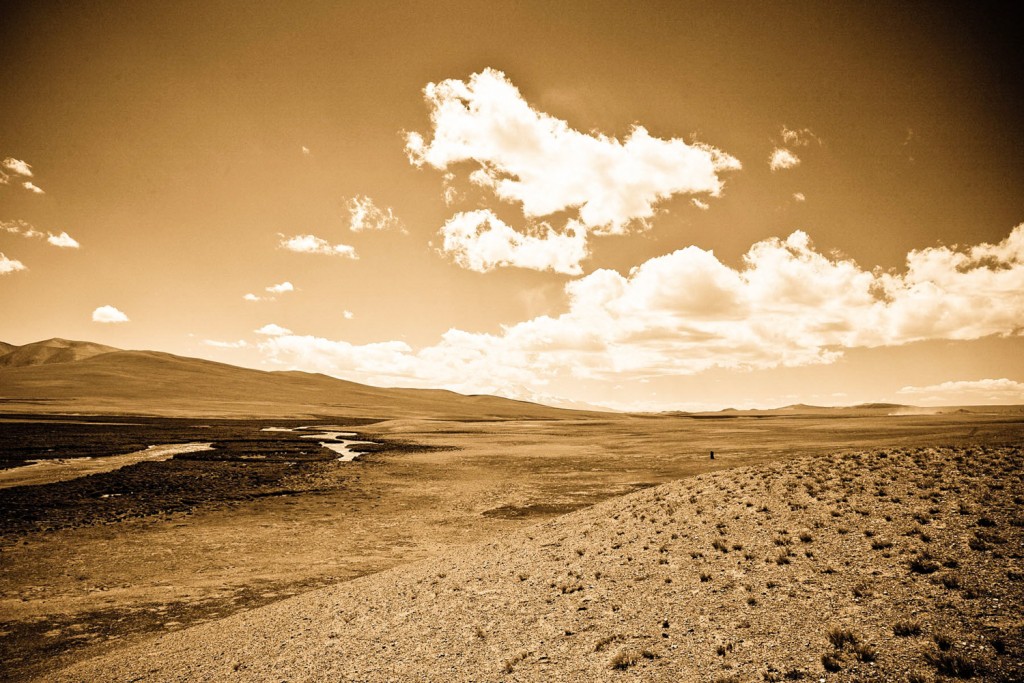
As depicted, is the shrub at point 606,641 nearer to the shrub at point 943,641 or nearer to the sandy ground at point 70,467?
the shrub at point 943,641

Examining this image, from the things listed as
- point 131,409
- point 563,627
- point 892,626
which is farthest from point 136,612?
point 131,409

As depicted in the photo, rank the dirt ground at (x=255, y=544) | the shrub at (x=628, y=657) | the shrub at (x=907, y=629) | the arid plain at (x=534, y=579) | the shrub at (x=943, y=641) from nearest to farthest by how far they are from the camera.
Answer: the shrub at (x=943, y=641) < the shrub at (x=907, y=629) < the shrub at (x=628, y=657) < the arid plain at (x=534, y=579) < the dirt ground at (x=255, y=544)

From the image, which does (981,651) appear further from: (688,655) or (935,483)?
(935,483)

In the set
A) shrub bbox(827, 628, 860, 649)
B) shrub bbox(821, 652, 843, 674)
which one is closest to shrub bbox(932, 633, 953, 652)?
shrub bbox(827, 628, 860, 649)

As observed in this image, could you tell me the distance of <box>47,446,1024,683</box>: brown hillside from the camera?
32.1 ft

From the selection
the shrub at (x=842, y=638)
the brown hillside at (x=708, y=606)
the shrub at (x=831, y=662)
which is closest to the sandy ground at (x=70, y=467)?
the brown hillside at (x=708, y=606)

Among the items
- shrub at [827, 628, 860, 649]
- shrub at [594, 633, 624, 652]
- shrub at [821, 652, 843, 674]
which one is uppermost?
shrub at [827, 628, 860, 649]

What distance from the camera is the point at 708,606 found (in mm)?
12773

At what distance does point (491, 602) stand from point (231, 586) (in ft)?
42.0

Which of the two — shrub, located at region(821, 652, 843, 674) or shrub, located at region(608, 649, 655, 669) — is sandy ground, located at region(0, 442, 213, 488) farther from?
shrub, located at region(821, 652, 843, 674)

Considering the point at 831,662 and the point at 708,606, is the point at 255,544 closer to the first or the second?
the point at 708,606

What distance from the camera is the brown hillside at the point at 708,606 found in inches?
385

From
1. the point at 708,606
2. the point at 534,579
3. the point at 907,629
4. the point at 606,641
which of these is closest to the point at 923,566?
the point at 907,629

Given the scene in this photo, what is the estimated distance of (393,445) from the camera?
8094 centimetres
